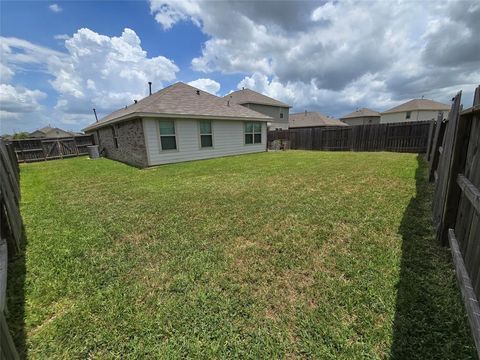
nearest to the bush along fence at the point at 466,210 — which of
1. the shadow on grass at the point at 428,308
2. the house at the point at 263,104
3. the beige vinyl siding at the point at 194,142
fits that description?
the shadow on grass at the point at 428,308

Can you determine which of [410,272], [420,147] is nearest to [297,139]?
[420,147]

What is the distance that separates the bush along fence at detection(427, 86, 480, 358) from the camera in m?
1.78

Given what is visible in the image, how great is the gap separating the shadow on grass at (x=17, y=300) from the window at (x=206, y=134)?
31.3ft

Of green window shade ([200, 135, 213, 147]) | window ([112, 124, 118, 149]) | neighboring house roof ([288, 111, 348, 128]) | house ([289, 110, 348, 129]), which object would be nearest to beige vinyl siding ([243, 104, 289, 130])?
neighboring house roof ([288, 111, 348, 128])

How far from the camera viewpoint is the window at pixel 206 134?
1200 centimetres

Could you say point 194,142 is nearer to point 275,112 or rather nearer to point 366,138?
point 366,138

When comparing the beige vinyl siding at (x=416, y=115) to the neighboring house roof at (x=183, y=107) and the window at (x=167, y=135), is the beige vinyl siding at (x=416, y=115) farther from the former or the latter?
the window at (x=167, y=135)

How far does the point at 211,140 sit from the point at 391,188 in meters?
9.21

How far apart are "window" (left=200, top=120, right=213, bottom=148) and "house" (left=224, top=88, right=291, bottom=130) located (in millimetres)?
13146

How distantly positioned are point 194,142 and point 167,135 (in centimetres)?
149

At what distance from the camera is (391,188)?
540cm

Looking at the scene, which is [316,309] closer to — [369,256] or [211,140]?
[369,256]

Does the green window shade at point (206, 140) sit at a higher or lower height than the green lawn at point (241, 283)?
higher

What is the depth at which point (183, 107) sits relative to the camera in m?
11.4
